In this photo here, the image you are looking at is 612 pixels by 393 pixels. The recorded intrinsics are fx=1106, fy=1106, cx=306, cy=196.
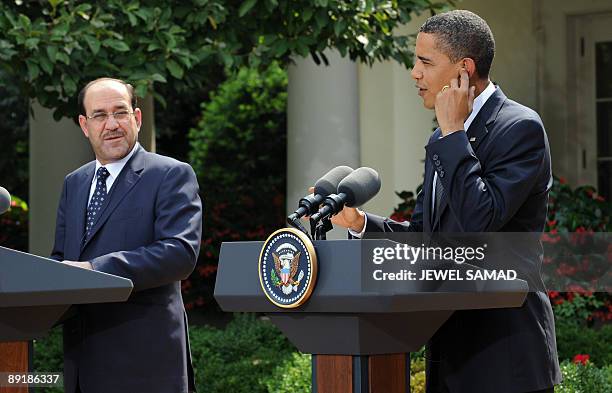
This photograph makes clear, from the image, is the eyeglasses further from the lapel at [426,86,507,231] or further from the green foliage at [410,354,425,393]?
the green foliage at [410,354,425,393]

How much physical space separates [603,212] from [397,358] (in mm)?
7018

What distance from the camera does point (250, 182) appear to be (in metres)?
14.5

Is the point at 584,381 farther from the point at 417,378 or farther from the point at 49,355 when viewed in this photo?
the point at 49,355

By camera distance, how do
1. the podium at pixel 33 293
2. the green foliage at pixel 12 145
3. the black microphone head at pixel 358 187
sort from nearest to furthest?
the black microphone head at pixel 358 187
the podium at pixel 33 293
the green foliage at pixel 12 145

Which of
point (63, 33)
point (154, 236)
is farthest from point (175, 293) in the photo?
point (63, 33)

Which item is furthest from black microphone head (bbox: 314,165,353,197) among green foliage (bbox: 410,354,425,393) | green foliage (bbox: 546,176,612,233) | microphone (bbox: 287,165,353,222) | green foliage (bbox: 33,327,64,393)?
green foliage (bbox: 546,176,612,233)

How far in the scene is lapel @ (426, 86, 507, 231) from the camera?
9.37 ft

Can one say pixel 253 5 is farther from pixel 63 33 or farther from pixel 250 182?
pixel 250 182

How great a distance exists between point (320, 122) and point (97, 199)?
5623mm

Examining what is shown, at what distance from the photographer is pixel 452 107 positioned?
110 inches

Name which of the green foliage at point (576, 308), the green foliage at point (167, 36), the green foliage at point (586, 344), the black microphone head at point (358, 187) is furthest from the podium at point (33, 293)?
the green foliage at point (576, 308)

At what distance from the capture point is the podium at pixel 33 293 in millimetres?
2959

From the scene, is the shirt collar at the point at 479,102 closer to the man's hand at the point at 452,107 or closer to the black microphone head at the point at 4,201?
the man's hand at the point at 452,107

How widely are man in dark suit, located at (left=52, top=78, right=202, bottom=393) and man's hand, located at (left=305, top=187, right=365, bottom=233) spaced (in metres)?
0.70
